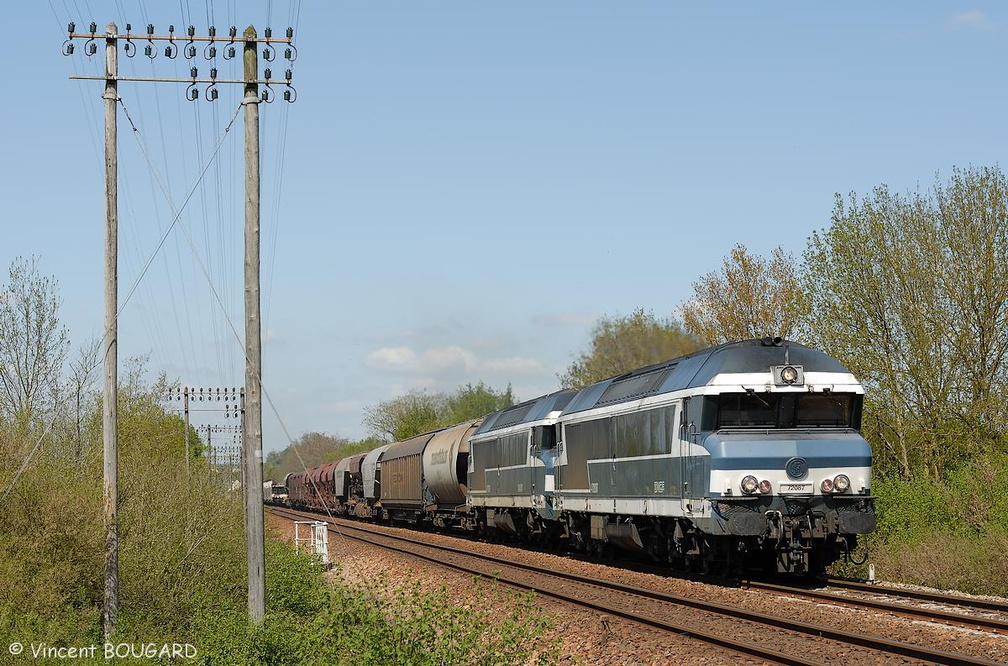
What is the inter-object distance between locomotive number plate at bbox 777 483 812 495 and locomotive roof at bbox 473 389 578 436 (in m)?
10.2

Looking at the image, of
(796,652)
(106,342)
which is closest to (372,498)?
(106,342)

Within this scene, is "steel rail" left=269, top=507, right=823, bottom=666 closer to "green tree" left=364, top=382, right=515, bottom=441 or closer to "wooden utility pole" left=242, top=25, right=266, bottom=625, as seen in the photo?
"wooden utility pole" left=242, top=25, right=266, bottom=625

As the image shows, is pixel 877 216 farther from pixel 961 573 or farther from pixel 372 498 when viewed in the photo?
pixel 372 498

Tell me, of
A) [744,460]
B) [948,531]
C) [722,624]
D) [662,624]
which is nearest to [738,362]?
[744,460]

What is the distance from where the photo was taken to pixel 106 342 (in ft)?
62.6

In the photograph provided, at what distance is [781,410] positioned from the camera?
728 inches

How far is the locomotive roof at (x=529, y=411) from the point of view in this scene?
2809 centimetres

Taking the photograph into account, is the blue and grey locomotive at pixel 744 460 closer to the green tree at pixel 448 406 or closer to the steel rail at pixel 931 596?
the steel rail at pixel 931 596

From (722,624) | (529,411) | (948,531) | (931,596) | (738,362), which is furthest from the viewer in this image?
(529,411)

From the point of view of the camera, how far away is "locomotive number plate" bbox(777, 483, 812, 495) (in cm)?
1783

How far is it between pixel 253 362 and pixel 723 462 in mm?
7421

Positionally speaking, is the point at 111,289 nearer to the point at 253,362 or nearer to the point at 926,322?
the point at 253,362

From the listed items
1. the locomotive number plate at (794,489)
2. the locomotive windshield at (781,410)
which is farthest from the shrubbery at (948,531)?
the locomotive number plate at (794,489)

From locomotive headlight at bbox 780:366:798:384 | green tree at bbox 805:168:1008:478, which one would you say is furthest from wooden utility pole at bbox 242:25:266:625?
green tree at bbox 805:168:1008:478
